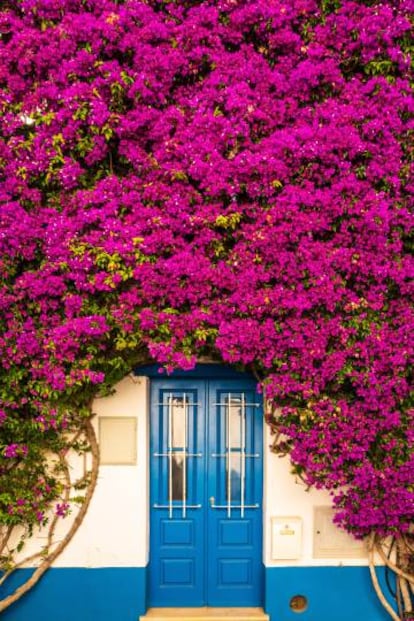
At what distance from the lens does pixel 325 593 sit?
6211 mm

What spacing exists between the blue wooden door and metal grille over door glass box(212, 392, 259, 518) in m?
0.01

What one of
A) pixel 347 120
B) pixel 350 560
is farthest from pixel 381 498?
pixel 347 120

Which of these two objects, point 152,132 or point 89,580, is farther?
point 89,580

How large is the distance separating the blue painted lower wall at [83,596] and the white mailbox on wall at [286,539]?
4.38ft

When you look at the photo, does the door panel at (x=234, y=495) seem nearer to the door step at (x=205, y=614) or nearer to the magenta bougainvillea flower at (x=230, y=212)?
the door step at (x=205, y=614)

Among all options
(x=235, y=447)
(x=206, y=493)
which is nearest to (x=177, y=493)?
(x=206, y=493)

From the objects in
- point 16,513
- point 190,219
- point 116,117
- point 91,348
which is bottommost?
point 16,513

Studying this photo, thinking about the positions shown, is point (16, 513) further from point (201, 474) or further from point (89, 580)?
point (201, 474)

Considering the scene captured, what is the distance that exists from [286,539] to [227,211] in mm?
3254

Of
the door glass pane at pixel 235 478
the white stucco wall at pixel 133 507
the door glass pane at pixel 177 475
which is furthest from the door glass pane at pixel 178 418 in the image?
the door glass pane at pixel 235 478

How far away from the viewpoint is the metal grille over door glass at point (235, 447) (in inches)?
255

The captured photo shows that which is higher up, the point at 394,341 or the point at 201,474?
the point at 394,341

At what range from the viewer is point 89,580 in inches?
242

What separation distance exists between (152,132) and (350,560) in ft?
15.1
